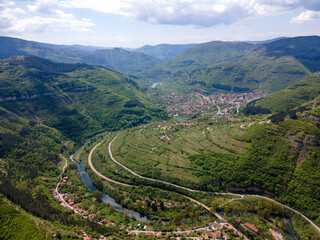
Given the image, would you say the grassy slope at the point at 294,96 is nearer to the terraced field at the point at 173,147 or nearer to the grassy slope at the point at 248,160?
the grassy slope at the point at 248,160

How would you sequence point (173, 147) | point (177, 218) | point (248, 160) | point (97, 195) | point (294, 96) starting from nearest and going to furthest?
point (177, 218) < point (97, 195) < point (248, 160) < point (173, 147) < point (294, 96)

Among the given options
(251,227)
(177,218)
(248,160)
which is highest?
(248,160)

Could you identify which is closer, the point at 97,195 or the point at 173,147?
the point at 97,195

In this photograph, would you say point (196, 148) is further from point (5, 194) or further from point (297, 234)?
point (5, 194)

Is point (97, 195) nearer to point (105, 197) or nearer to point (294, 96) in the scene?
point (105, 197)

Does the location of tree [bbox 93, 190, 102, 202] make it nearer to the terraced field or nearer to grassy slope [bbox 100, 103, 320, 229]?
the terraced field

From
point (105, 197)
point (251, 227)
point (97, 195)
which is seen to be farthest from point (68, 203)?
point (251, 227)

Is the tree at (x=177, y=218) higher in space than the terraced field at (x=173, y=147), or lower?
lower

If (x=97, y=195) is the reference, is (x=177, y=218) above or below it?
above

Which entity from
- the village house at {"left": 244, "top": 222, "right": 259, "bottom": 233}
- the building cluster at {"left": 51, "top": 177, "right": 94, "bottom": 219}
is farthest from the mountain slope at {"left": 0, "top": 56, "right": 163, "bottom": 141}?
the village house at {"left": 244, "top": 222, "right": 259, "bottom": 233}

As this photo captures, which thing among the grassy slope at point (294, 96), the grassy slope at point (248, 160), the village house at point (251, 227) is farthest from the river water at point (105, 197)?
the grassy slope at point (294, 96)

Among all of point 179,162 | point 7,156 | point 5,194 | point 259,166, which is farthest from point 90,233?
point 259,166

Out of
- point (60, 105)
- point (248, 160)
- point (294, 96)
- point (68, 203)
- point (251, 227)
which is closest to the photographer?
point (251, 227)
